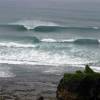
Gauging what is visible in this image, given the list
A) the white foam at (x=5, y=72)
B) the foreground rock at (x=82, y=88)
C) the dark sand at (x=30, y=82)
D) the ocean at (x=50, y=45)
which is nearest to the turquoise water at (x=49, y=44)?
the ocean at (x=50, y=45)

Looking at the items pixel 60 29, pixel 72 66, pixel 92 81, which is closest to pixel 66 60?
pixel 72 66

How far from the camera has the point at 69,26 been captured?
313 feet

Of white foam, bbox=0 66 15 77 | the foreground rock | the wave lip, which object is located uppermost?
the foreground rock

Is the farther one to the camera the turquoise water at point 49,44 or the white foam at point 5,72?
the turquoise water at point 49,44

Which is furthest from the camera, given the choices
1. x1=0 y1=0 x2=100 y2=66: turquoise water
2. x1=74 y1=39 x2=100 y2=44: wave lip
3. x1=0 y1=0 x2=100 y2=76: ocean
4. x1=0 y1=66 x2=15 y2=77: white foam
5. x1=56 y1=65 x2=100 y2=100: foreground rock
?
x1=74 y1=39 x2=100 y2=44: wave lip

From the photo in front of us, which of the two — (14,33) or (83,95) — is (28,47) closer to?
(14,33)

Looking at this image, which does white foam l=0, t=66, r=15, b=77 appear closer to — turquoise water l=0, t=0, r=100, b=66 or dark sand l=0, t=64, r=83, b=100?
dark sand l=0, t=64, r=83, b=100

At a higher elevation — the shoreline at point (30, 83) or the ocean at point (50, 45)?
the shoreline at point (30, 83)

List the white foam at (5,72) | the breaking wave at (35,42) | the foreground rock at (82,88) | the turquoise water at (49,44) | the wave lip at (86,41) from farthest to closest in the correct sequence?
the wave lip at (86,41), the breaking wave at (35,42), the turquoise water at (49,44), the white foam at (5,72), the foreground rock at (82,88)

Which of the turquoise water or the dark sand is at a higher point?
the dark sand

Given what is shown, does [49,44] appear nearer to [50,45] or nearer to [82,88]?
[50,45]

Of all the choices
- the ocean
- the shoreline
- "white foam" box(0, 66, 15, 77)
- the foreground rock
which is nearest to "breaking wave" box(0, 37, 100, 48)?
the ocean

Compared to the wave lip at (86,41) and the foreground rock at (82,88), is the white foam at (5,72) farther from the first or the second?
the wave lip at (86,41)

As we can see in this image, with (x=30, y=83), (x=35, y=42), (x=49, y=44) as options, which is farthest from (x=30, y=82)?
(x=35, y=42)
